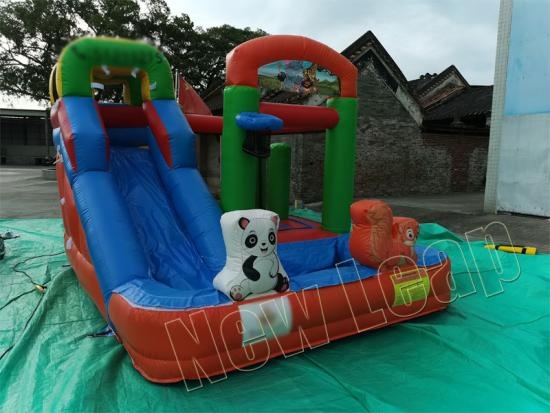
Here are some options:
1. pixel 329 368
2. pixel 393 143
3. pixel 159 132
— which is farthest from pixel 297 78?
pixel 393 143

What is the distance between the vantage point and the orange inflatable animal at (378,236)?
283cm

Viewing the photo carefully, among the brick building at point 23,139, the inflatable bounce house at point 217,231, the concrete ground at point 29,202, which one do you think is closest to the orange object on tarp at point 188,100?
the inflatable bounce house at point 217,231

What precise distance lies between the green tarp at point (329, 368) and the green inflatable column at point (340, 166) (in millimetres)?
1277

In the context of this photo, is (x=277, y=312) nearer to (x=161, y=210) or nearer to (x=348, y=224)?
(x=161, y=210)

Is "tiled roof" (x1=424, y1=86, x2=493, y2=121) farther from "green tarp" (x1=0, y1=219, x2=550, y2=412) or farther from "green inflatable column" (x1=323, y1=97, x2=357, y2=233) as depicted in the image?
"green tarp" (x1=0, y1=219, x2=550, y2=412)

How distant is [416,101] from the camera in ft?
33.8

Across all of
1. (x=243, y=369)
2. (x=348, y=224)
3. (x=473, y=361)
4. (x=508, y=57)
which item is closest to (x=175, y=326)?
(x=243, y=369)

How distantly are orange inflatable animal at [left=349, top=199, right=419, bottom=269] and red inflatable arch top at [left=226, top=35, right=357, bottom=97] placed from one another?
4.55ft

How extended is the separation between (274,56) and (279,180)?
1.99 m

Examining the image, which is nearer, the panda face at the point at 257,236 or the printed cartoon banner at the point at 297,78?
the panda face at the point at 257,236

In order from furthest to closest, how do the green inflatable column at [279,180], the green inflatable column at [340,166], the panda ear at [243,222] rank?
the green inflatable column at [279,180] < the green inflatable column at [340,166] < the panda ear at [243,222]

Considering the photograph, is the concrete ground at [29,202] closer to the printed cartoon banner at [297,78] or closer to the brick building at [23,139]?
the printed cartoon banner at [297,78]

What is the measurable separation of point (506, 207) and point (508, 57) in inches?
101

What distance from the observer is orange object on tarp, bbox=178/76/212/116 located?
5.26 metres
